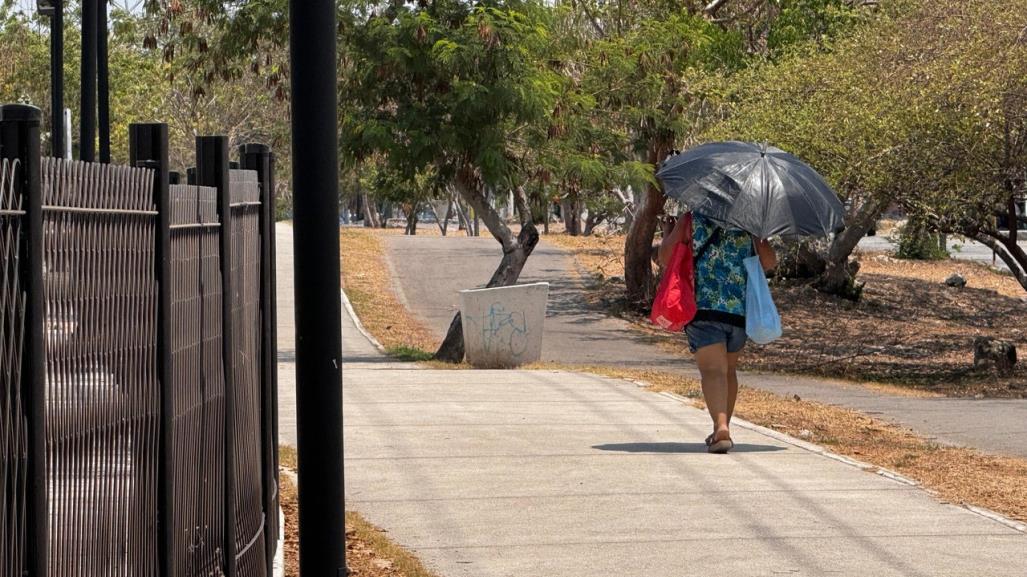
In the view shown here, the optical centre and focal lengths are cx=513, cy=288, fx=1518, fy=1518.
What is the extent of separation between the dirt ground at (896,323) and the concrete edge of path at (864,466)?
25.2 ft

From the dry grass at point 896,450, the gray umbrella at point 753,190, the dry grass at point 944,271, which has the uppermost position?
the gray umbrella at point 753,190

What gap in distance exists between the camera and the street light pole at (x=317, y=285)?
499 centimetres

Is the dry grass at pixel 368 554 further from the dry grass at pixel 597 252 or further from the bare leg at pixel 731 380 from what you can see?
the dry grass at pixel 597 252

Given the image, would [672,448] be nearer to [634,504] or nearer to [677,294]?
[677,294]

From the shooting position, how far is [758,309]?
925 cm

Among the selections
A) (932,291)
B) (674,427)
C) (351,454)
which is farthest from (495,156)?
(932,291)

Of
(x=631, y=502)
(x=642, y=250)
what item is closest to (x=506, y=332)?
(x=631, y=502)

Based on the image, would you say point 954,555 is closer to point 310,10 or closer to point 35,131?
point 310,10

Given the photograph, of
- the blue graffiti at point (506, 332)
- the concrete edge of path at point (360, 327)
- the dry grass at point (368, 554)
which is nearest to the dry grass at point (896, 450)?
the blue graffiti at point (506, 332)

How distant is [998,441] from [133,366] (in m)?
8.83

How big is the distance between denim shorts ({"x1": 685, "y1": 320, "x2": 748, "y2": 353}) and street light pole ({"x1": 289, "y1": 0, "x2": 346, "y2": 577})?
14.7 ft

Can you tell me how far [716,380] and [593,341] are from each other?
15.9 meters

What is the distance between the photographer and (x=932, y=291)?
34.2 m

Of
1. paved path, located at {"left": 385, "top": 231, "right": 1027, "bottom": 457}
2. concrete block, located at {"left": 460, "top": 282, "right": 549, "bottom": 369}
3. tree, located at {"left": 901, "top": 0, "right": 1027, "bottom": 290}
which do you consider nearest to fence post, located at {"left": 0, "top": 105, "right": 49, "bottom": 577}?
paved path, located at {"left": 385, "top": 231, "right": 1027, "bottom": 457}
